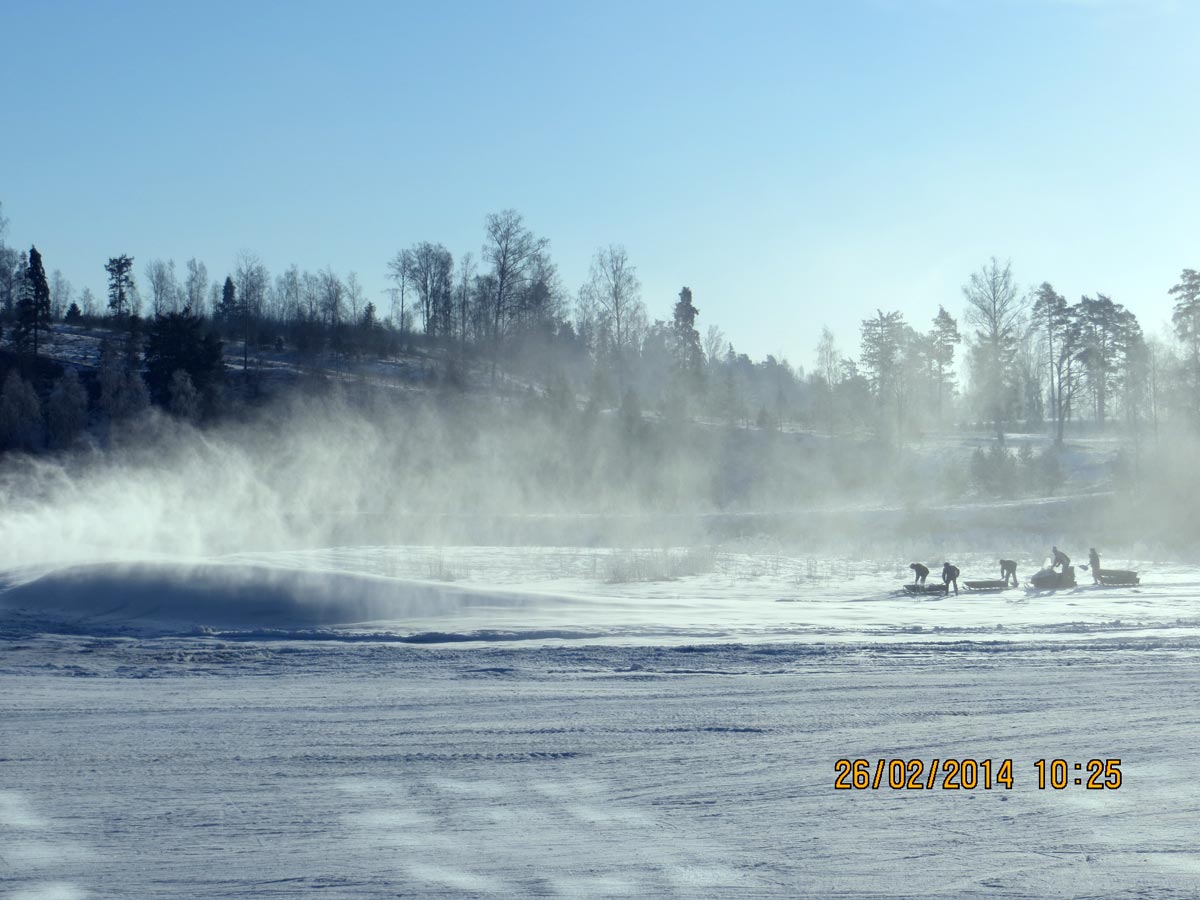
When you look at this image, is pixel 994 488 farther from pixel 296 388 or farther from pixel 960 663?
pixel 960 663

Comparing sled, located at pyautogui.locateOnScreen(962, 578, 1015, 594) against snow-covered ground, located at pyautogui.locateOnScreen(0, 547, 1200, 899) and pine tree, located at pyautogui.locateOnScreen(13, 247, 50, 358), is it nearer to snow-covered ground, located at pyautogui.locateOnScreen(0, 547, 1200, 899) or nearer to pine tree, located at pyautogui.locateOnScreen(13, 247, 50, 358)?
snow-covered ground, located at pyautogui.locateOnScreen(0, 547, 1200, 899)

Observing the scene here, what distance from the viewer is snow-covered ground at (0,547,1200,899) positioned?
4.93 m

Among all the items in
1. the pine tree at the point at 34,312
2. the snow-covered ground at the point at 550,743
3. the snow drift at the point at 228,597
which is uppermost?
the pine tree at the point at 34,312

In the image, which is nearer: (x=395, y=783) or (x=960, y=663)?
(x=395, y=783)

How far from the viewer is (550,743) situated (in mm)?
7156

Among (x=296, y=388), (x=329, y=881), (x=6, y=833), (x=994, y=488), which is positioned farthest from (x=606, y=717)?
(x=296, y=388)

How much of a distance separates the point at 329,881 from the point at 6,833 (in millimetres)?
1884

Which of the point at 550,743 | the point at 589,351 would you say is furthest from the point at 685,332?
the point at 550,743

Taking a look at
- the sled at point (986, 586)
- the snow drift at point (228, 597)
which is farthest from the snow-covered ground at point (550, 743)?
the sled at point (986, 586)

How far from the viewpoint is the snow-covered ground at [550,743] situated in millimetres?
4930

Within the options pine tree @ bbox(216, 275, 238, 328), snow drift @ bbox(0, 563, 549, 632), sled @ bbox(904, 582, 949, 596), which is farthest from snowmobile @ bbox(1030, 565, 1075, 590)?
A: pine tree @ bbox(216, 275, 238, 328)

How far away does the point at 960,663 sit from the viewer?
1020 centimetres

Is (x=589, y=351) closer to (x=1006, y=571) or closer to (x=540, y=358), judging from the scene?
(x=540, y=358)

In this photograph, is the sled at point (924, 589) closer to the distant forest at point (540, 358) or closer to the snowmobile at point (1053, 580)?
the snowmobile at point (1053, 580)
